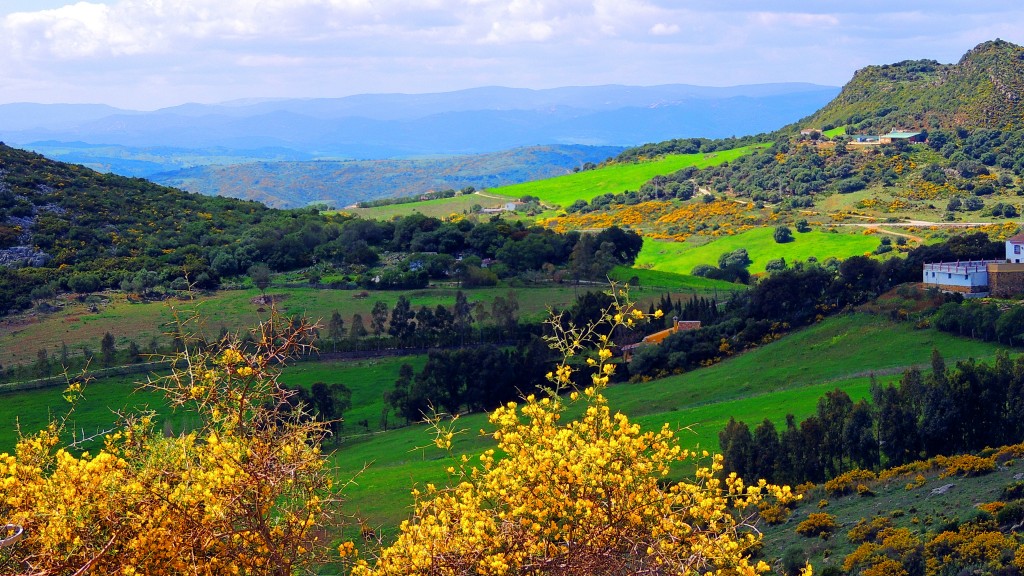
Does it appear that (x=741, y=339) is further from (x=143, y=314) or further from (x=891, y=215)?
(x=891, y=215)

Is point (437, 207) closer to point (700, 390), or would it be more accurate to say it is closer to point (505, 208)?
point (505, 208)

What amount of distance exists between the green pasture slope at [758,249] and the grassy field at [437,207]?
38422mm

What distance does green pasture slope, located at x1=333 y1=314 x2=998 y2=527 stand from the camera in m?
38.3

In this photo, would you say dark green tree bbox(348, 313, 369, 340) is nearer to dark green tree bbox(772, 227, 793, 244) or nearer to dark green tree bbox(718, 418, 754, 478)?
dark green tree bbox(718, 418, 754, 478)

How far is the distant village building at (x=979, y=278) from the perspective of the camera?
55.6m

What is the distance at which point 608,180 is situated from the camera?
6545 inches

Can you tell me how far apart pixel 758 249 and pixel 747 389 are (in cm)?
5552

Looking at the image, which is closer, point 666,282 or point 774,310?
point 774,310

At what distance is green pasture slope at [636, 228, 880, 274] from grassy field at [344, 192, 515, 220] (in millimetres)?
38422

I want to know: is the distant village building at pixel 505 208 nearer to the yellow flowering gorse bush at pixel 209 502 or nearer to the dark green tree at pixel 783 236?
the dark green tree at pixel 783 236

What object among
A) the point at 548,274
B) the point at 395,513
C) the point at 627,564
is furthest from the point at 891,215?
the point at 627,564

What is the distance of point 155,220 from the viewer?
3848 inches

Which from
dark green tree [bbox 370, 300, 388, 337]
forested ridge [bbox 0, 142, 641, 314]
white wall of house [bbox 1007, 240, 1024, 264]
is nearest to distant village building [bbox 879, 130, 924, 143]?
forested ridge [bbox 0, 142, 641, 314]

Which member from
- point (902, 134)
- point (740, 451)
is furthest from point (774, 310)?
point (902, 134)
